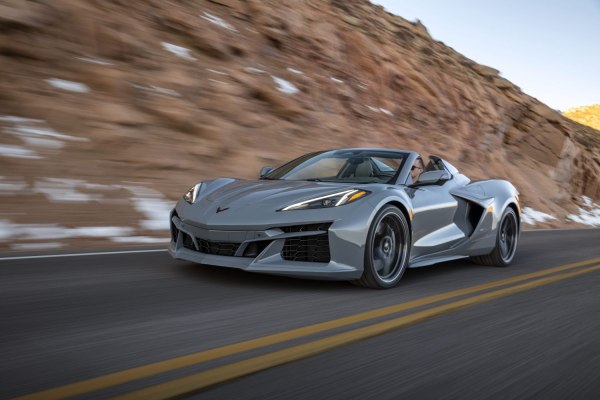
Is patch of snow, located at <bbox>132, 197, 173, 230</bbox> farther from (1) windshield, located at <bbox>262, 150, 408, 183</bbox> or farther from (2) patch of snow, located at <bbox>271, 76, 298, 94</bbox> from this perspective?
(2) patch of snow, located at <bbox>271, 76, 298, 94</bbox>

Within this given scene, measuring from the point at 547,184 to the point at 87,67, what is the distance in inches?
820

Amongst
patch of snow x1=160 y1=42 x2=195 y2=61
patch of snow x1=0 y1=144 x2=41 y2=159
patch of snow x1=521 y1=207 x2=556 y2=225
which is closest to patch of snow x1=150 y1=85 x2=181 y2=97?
patch of snow x1=160 y1=42 x2=195 y2=61

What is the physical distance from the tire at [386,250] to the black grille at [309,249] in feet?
1.11

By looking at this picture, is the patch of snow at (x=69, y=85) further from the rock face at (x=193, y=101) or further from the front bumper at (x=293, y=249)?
the front bumper at (x=293, y=249)

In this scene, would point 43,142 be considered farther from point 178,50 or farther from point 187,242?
point 178,50

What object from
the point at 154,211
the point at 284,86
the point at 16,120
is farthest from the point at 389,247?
the point at 284,86

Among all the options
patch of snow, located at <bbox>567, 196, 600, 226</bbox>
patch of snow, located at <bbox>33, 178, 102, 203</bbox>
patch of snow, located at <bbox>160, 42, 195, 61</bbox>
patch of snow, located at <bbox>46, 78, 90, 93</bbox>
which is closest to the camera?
patch of snow, located at <bbox>33, 178, 102, 203</bbox>

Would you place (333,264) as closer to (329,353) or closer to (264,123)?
(329,353)

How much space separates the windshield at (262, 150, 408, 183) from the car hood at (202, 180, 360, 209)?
0.43 meters

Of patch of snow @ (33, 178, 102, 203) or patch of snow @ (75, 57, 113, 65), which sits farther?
patch of snow @ (75, 57, 113, 65)

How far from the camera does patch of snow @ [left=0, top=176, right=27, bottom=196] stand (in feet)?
25.9

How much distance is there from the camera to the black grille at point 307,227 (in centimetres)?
475

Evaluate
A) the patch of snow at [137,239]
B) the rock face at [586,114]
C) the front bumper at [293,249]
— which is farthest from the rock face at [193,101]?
the rock face at [586,114]

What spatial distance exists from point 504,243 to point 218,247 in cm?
372
